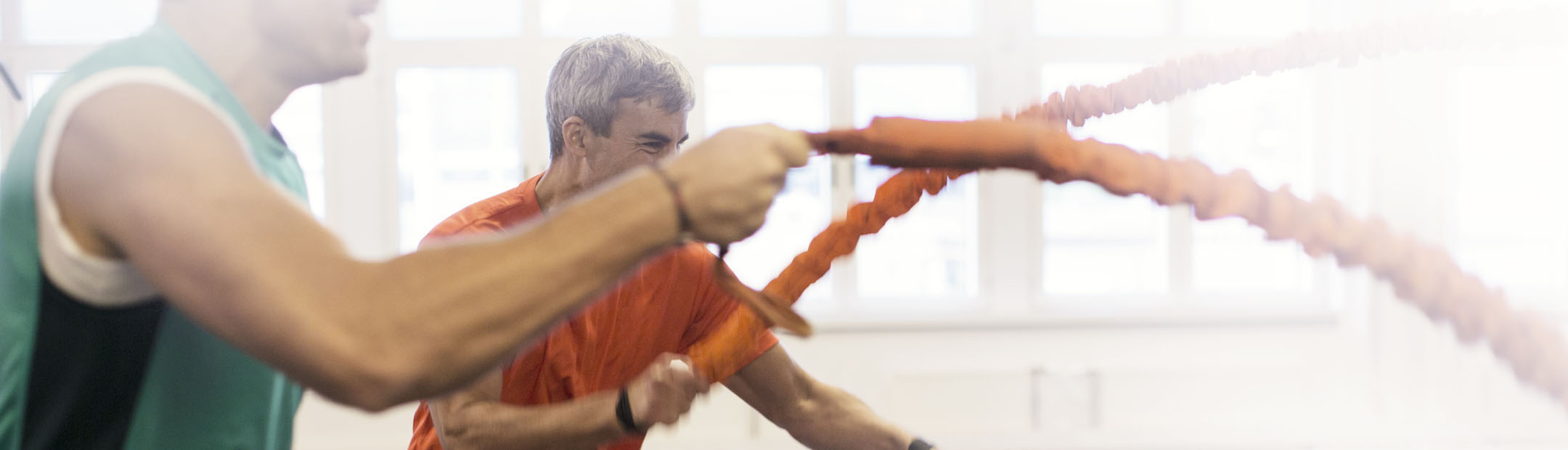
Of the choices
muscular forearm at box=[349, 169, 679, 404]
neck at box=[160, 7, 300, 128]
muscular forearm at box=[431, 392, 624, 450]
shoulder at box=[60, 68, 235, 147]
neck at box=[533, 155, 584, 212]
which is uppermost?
neck at box=[160, 7, 300, 128]

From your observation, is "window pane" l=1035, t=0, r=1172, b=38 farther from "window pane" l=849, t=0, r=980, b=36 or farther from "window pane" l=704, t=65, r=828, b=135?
"window pane" l=704, t=65, r=828, b=135

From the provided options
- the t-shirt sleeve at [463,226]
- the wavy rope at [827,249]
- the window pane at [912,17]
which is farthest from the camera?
the window pane at [912,17]

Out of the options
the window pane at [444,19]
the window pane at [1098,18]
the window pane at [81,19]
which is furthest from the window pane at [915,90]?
the window pane at [81,19]

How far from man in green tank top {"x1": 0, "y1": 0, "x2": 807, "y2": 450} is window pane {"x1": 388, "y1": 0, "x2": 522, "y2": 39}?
372 centimetres

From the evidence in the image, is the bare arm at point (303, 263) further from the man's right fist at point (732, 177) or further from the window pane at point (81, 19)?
the window pane at point (81, 19)

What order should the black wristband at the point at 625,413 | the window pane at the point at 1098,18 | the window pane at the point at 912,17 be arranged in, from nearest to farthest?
1. the black wristband at the point at 625,413
2. the window pane at the point at 912,17
3. the window pane at the point at 1098,18

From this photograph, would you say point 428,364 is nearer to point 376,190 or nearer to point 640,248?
point 640,248

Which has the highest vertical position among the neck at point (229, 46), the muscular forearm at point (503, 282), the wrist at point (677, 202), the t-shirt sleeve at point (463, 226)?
the neck at point (229, 46)

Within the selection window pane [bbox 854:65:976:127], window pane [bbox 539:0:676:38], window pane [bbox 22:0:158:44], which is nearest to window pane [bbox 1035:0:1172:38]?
window pane [bbox 854:65:976:127]

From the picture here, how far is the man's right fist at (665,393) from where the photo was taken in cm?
118

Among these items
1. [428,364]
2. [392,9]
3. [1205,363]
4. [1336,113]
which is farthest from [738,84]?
[428,364]

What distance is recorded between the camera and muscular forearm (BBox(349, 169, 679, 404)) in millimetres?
509

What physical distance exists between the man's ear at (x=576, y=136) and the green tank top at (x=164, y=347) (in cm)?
72

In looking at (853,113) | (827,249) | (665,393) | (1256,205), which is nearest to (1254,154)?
(853,113)
